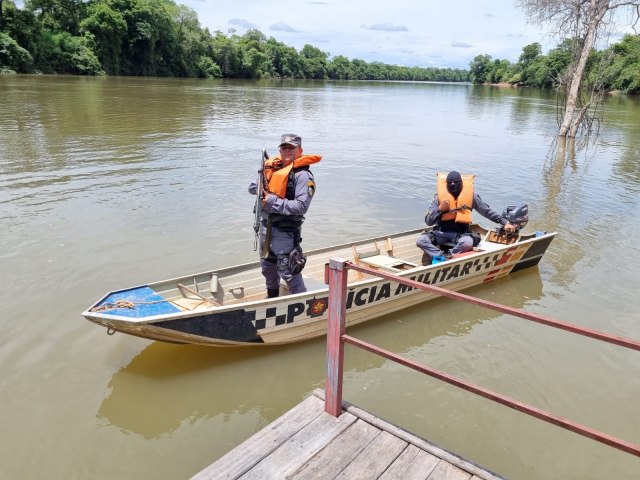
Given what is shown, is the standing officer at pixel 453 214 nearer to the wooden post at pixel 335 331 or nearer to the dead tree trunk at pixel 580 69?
the wooden post at pixel 335 331

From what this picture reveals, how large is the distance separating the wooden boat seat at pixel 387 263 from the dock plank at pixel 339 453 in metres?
3.40

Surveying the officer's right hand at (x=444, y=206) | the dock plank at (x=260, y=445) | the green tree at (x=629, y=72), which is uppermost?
the green tree at (x=629, y=72)

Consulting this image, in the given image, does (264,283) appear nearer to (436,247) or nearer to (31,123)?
(436,247)

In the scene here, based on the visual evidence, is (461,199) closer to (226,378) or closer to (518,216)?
(518,216)

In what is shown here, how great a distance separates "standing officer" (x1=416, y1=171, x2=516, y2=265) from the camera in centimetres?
683

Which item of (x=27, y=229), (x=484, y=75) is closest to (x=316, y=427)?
(x=27, y=229)

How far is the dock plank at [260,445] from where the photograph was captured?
2.96m

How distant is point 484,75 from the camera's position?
12581 cm

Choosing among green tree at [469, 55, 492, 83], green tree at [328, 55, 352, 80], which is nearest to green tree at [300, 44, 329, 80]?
green tree at [328, 55, 352, 80]

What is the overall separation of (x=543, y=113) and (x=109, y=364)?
34.1 metres

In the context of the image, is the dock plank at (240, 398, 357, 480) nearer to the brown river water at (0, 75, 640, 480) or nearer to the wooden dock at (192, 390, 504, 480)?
the wooden dock at (192, 390, 504, 480)

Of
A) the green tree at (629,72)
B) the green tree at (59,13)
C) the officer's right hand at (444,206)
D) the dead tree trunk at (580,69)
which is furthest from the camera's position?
the green tree at (59,13)

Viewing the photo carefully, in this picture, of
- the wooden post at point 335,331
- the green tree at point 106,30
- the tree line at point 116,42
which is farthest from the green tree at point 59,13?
the wooden post at point 335,331

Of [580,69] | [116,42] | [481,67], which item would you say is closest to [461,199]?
[580,69]
